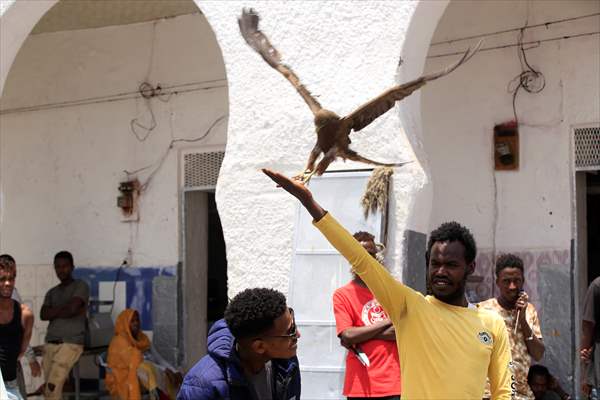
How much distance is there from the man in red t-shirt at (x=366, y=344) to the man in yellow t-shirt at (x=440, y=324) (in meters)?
1.40

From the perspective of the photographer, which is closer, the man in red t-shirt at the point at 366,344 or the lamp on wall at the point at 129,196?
the man in red t-shirt at the point at 366,344

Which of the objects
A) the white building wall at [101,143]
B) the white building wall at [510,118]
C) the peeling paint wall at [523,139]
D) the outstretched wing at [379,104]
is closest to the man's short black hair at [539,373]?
the peeling paint wall at [523,139]

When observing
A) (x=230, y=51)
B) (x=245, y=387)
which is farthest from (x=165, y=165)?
(x=245, y=387)

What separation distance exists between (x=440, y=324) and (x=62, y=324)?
225 inches

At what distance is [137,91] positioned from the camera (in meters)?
8.50

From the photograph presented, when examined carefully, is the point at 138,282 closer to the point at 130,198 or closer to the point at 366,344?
the point at 130,198

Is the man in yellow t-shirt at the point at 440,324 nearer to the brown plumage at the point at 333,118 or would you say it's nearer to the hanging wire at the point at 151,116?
the brown plumage at the point at 333,118

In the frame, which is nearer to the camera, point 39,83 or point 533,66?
point 533,66

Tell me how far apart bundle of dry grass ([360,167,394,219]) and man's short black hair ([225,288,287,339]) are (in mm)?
2445

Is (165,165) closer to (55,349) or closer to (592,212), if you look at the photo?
(55,349)

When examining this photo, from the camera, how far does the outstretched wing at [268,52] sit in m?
4.43

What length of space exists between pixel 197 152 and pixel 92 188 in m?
1.24

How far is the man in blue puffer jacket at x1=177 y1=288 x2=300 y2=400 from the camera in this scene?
2.77 m

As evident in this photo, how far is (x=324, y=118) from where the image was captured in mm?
4324
